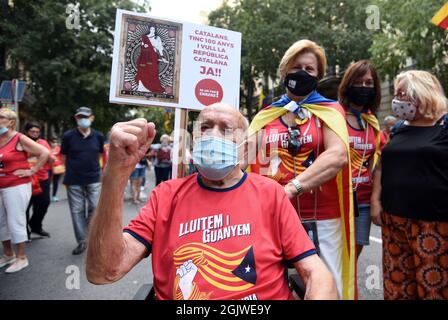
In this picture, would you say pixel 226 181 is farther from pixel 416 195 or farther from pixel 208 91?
pixel 416 195

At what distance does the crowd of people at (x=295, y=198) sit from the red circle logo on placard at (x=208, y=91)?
290 mm

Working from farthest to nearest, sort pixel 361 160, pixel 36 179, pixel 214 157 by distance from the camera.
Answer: pixel 36 179 < pixel 361 160 < pixel 214 157

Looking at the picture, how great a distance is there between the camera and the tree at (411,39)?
7.04 m

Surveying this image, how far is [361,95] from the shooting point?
8.60ft

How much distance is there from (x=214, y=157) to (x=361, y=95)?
1458 mm

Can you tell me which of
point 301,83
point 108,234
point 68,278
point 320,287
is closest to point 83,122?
point 68,278

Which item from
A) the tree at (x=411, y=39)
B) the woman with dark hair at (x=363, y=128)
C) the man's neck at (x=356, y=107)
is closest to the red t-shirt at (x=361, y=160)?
the woman with dark hair at (x=363, y=128)

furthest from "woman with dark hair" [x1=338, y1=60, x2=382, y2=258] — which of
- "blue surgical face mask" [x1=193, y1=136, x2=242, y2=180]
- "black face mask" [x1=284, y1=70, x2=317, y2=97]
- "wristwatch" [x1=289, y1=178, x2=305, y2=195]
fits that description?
"blue surgical face mask" [x1=193, y1=136, x2=242, y2=180]

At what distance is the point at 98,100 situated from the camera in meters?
19.2

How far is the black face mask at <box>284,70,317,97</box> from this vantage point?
220 cm

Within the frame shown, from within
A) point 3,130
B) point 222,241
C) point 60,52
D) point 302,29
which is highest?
point 302,29

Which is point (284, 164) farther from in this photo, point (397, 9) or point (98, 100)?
point (98, 100)
